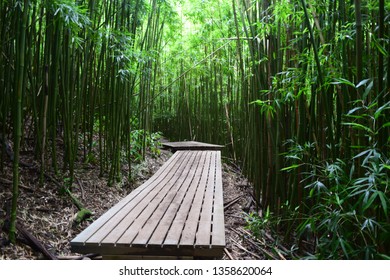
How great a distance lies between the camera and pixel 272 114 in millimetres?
2377

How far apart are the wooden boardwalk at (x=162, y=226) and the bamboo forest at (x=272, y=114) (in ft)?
1.67

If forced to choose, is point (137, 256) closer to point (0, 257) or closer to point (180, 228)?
point (180, 228)

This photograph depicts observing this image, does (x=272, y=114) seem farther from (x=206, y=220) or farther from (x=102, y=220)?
(x=102, y=220)

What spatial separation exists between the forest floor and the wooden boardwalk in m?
0.52

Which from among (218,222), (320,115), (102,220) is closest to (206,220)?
(218,222)

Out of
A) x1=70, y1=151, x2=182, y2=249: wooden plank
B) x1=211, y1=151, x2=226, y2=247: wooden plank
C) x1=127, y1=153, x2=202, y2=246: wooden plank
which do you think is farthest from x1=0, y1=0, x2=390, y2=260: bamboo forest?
x1=127, y1=153, x2=202, y2=246: wooden plank

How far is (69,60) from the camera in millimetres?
2617

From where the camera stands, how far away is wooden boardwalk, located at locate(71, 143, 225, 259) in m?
1.30

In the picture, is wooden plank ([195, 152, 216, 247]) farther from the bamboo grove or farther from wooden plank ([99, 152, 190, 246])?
the bamboo grove

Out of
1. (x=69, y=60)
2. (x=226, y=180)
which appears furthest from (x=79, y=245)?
(x=226, y=180)

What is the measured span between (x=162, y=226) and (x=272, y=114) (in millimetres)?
1297

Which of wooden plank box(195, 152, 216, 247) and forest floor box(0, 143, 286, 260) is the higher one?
wooden plank box(195, 152, 216, 247)

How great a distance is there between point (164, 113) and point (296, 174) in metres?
6.83

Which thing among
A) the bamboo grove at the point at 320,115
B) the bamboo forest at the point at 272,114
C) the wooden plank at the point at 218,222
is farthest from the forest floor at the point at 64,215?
the wooden plank at the point at 218,222
